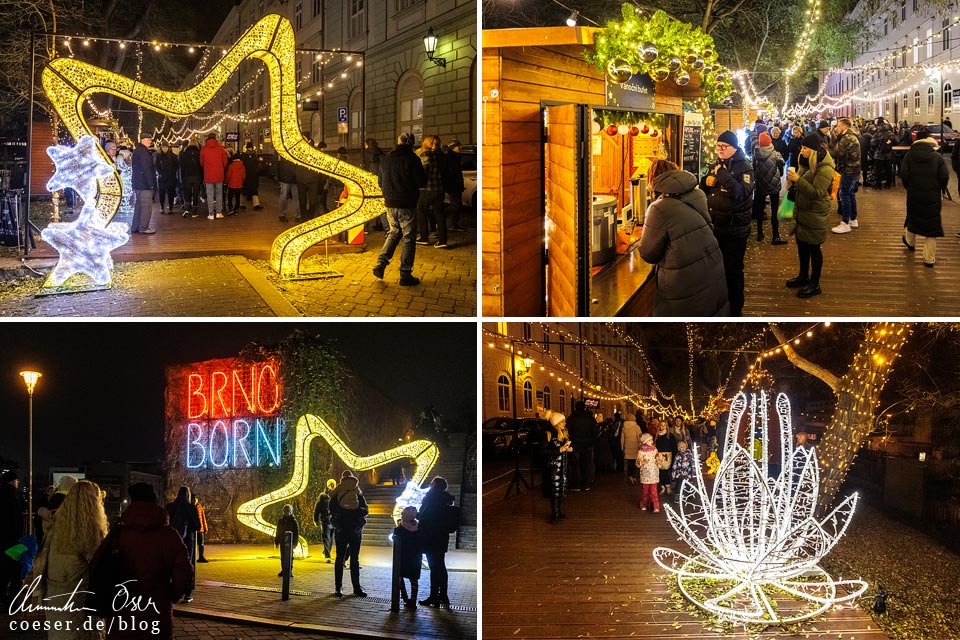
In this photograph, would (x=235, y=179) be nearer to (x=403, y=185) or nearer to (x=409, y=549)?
(x=403, y=185)

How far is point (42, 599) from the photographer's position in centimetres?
510

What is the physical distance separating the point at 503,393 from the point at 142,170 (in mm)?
5054

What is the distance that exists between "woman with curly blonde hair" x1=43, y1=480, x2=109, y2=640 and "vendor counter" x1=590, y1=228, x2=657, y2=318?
133 inches

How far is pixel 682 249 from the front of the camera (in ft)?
17.6

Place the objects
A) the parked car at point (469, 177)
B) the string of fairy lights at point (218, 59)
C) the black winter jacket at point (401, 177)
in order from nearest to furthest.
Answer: the black winter jacket at point (401, 177), the string of fairy lights at point (218, 59), the parked car at point (469, 177)

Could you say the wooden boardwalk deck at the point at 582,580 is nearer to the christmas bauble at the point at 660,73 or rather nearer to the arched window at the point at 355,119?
the christmas bauble at the point at 660,73

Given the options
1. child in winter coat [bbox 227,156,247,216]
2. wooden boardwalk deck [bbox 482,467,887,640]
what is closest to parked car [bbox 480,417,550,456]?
wooden boardwalk deck [bbox 482,467,887,640]

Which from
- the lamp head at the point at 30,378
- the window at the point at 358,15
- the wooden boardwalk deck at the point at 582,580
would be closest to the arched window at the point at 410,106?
the window at the point at 358,15

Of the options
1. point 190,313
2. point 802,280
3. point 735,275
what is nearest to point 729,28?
point 802,280

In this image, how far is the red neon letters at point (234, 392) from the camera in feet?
28.1

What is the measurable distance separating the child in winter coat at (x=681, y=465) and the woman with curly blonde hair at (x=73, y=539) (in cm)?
571

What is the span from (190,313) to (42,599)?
2.89 meters

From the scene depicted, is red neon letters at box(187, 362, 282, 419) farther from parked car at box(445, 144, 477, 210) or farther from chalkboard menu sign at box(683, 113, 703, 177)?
chalkboard menu sign at box(683, 113, 703, 177)

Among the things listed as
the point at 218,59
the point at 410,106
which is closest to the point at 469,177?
the point at 410,106
